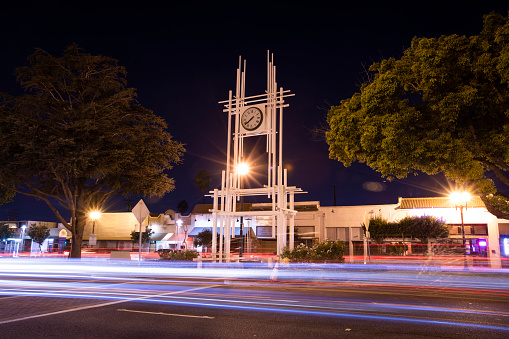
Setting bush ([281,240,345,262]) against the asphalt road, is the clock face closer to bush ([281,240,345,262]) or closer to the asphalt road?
bush ([281,240,345,262])

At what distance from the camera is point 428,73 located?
1540 cm

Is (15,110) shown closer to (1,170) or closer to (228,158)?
(1,170)

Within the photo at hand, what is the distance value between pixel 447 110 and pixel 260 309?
34.4 feet

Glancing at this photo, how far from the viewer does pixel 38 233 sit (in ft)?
211

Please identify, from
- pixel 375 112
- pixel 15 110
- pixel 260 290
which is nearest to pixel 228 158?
pixel 375 112

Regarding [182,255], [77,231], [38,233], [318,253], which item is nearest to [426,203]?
[318,253]

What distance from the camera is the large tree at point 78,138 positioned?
25922 millimetres

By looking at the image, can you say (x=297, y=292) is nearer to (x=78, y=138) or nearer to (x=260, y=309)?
(x=260, y=309)

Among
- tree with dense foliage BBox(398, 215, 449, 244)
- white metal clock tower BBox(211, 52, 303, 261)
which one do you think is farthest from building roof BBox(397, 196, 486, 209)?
white metal clock tower BBox(211, 52, 303, 261)

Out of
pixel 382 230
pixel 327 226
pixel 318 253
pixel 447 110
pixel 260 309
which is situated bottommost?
pixel 260 309

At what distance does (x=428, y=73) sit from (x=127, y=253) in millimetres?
23827

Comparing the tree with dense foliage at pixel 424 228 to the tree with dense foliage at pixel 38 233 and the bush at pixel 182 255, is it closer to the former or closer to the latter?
the bush at pixel 182 255

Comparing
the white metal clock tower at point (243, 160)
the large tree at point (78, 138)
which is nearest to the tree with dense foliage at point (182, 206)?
the large tree at point (78, 138)

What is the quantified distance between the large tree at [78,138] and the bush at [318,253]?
12722mm
